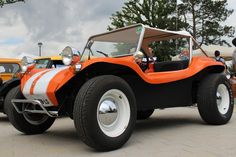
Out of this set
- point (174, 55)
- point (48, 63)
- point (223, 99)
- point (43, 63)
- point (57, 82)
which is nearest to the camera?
point (57, 82)

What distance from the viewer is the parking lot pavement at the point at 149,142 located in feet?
14.7

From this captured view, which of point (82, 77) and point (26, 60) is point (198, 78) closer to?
point (82, 77)

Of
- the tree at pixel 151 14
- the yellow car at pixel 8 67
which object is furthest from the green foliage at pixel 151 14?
the yellow car at pixel 8 67

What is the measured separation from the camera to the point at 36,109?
19.0 ft

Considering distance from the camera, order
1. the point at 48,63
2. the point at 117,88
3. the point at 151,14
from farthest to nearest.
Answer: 1. the point at 151,14
2. the point at 48,63
3. the point at 117,88

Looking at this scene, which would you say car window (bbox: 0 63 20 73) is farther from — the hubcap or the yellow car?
the hubcap

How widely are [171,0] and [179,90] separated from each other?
34.5 m

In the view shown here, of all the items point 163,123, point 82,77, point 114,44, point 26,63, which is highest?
point 114,44

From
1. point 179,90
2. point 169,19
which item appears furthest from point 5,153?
point 169,19

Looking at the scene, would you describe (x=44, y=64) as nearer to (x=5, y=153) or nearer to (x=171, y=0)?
(x=5, y=153)

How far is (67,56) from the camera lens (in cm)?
519

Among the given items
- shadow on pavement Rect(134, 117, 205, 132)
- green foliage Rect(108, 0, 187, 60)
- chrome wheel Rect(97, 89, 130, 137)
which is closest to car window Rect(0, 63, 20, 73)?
shadow on pavement Rect(134, 117, 205, 132)

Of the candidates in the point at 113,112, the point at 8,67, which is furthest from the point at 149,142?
the point at 8,67

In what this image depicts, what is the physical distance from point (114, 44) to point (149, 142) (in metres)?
1.93
